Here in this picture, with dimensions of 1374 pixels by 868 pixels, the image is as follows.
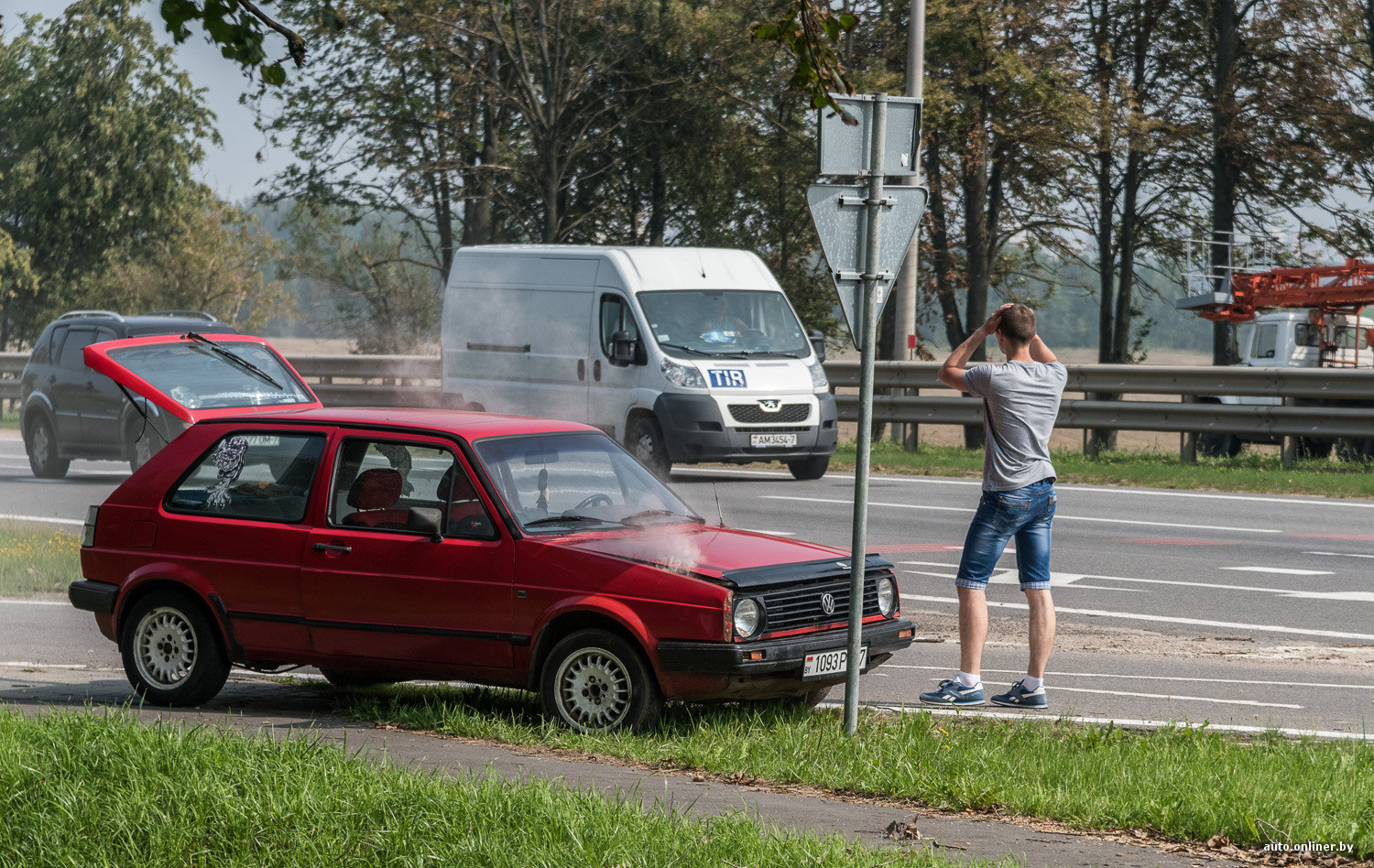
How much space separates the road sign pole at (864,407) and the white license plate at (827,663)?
0.24 ft

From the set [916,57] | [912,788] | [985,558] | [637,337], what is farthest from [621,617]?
Result: [916,57]

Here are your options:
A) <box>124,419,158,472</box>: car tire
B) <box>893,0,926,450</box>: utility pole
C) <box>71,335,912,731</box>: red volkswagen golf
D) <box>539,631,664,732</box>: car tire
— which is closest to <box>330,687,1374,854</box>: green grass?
<box>539,631,664,732</box>: car tire

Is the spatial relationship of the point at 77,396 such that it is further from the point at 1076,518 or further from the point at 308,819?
the point at 308,819

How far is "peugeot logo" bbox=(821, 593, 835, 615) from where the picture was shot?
709cm

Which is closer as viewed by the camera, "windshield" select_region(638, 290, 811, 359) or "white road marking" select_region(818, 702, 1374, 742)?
"white road marking" select_region(818, 702, 1374, 742)

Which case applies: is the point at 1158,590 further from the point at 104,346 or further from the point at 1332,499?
the point at 104,346

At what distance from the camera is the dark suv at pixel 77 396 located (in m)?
17.9

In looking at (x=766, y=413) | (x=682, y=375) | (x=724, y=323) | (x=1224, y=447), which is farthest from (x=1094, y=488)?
(x=1224, y=447)

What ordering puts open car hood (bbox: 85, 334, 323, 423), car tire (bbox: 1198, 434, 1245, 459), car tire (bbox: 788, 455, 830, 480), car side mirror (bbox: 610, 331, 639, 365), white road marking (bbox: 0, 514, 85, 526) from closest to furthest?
open car hood (bbox: 85, 334, 323, 423), white road marking (bbox: 0, 514, 85, 526), car side mirror (bbox: 610, 331, 639, 365), car tire (bbox: 788, 455, 830, 480), car tire (bbox: 1198, 434, 1245, 459)

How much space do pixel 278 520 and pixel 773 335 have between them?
11127 millimetres

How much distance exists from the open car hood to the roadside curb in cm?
566

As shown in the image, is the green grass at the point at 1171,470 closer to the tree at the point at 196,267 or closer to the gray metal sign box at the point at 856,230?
the gray metal sign box at the point at 856,230

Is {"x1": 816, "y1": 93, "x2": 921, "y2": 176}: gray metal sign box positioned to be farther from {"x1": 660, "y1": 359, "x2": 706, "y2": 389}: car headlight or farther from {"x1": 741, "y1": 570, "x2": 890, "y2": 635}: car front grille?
{"x1": 660, "y1": 359, "x2": 706, "y2": 389}: car headlight

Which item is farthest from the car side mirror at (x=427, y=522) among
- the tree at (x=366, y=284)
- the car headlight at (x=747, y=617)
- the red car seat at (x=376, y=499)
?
the tree at (x=366, y=284)
